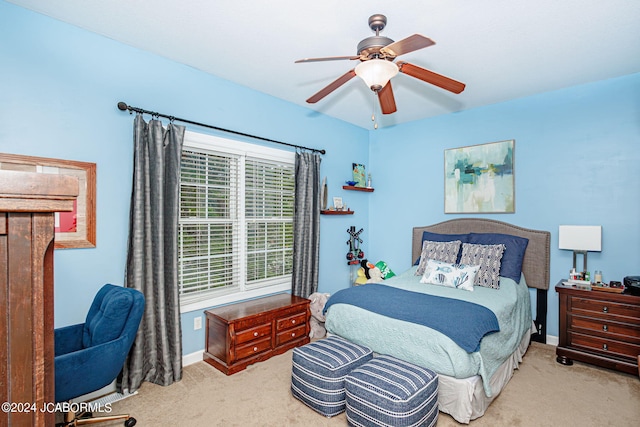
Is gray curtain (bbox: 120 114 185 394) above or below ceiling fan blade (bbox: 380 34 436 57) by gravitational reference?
below

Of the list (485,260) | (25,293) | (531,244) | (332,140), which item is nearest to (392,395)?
→ (25,293)

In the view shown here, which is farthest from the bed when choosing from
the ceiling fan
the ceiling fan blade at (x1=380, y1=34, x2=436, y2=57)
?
the ceiling fan blade at (x1=380, y1=34, x2=436, y2=57)

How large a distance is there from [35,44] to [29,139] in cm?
66

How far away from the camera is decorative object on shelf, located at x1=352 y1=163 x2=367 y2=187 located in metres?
4.80

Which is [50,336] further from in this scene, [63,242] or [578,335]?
[578,335]

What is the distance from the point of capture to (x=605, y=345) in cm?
286

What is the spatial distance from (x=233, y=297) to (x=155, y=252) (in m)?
1.00

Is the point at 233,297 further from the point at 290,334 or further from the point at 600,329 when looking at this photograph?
the point at 600,329

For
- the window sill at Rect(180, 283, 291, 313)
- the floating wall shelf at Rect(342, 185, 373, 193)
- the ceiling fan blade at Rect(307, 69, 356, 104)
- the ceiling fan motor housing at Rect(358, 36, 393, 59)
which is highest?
the ceiling fan motor housing at Rect(358, 36, 393, 59)

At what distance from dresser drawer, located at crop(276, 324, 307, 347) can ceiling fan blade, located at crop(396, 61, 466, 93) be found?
8.54 ft

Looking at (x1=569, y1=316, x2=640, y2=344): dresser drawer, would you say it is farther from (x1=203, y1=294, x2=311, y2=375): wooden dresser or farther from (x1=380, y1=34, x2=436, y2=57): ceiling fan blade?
(x1=380, y1=34, x2=436, y2=57): ceiling fan blade

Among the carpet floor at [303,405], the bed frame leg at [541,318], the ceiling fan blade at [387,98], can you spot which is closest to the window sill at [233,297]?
the carpet floor at [303,405]

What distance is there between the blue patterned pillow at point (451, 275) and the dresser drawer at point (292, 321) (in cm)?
131

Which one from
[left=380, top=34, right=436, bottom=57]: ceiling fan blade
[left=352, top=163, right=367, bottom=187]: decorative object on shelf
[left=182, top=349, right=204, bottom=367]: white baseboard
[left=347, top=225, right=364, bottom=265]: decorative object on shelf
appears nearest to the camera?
[left=380, top=34, right=436, bottom=57]: ceiling fan blade
